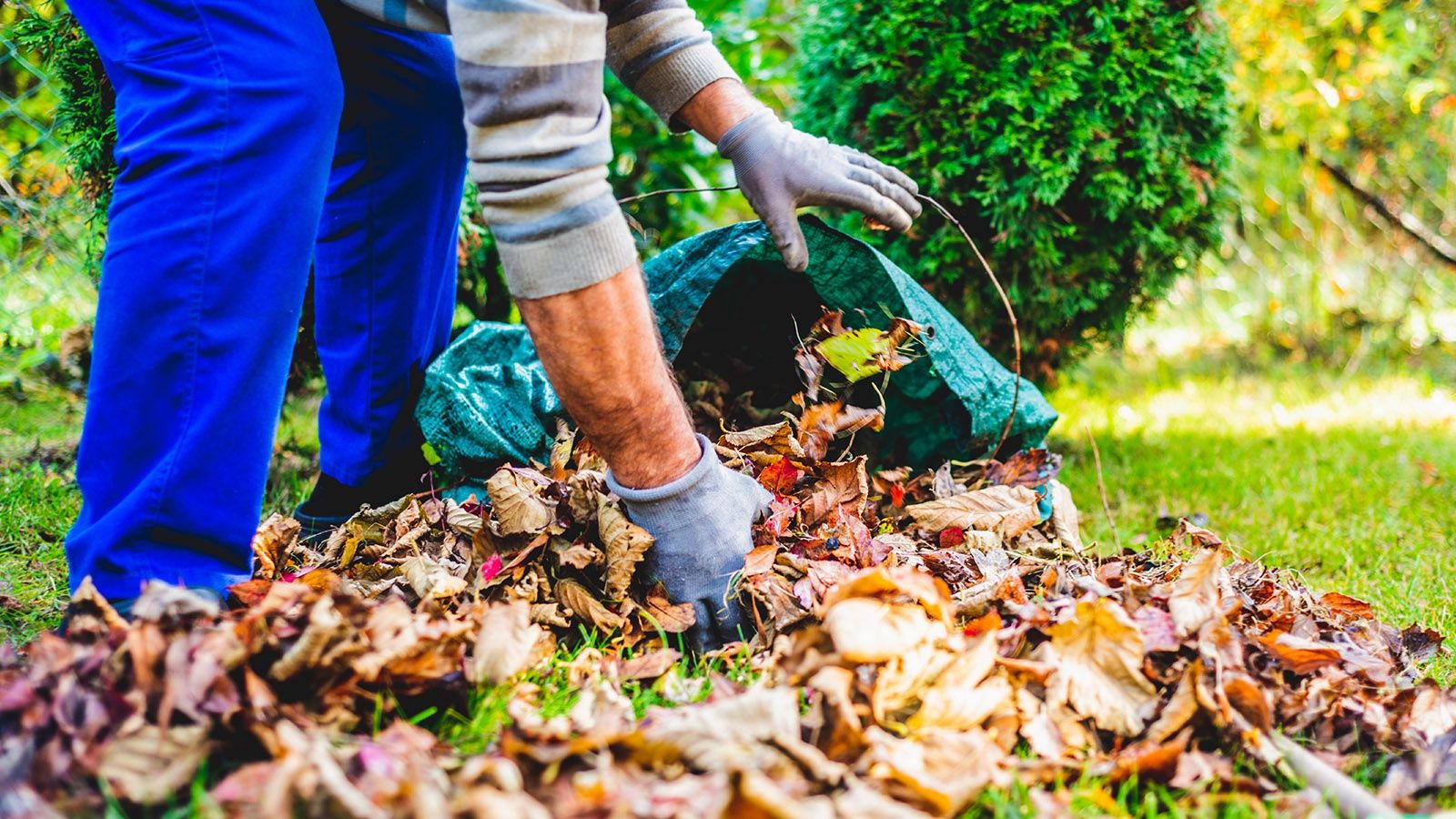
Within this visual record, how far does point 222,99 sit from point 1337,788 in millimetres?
1606

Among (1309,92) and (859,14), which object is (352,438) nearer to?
(859,14)

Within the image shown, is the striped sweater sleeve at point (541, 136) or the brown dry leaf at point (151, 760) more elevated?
the striped sweater sleeve at point (541, 136)

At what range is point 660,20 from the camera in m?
1.71

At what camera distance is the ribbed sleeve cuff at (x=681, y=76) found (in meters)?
1.74

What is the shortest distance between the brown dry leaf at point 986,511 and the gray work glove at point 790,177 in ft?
1.70

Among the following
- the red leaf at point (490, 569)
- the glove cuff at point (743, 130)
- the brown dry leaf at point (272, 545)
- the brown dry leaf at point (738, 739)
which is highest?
the glove cuff at point (743, 130)

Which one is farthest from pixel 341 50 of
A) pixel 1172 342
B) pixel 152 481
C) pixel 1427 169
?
pixel 1427 169

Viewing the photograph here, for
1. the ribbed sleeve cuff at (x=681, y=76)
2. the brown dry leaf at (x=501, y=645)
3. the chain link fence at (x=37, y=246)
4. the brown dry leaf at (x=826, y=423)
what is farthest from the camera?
the chain link fence at (x=37, y=246)

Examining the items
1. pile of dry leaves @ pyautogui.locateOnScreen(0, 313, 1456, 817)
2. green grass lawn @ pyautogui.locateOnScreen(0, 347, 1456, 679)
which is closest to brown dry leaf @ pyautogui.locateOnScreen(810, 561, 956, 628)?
pile of dry leaves @ pyautogui.locateOnScreen(0, 313, 1456, 817)

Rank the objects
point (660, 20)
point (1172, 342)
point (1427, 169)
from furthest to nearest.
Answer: point (1172, 342), point (1427, 169), point (660, 20)

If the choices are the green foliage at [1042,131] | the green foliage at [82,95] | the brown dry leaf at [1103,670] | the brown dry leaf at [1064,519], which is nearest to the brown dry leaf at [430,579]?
the brown dry leaf at [1103,670]

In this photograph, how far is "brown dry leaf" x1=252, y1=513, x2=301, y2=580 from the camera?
1676 millimetres

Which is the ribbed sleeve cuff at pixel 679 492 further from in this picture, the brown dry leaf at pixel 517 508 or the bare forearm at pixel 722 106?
the bare forearm at pixel 722 106

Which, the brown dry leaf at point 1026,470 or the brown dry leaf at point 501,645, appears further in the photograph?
the brown dry leaf at point 1026,470
